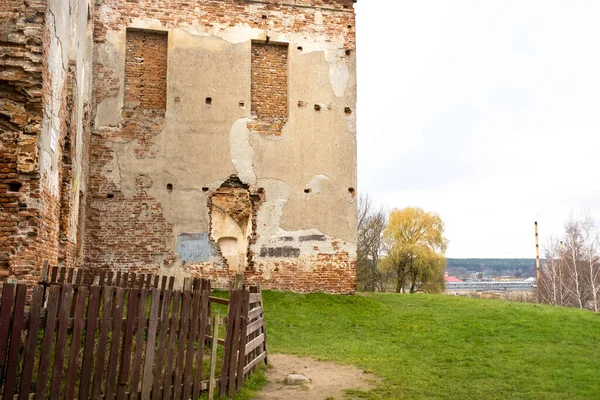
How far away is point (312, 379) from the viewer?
771cm

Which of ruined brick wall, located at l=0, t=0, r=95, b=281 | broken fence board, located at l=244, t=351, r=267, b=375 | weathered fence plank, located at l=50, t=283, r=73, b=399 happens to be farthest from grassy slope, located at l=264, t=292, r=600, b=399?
ruined brick wall, located at l=0, t=0, r=95, b=281

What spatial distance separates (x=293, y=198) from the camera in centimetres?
1612

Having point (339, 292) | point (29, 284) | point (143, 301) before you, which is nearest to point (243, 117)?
point (339, 292)

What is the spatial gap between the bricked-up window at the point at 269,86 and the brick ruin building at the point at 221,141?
0.03 m

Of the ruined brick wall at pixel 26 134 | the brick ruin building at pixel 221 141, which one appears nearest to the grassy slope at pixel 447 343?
the brick ruin building at pixel 221 141

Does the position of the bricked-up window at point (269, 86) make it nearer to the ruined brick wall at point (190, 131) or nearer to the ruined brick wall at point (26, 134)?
the ruined brick wall at point (190, 131)

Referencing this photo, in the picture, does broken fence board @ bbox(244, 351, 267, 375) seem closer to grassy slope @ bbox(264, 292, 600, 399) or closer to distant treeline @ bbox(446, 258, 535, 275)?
grassy slope @ bbox(264, 292, 600, 399)

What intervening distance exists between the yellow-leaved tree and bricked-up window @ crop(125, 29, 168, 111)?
29.0 metres

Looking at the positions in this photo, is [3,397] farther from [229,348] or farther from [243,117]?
[243,117]

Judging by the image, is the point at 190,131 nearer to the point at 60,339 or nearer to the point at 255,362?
the point at 255,362

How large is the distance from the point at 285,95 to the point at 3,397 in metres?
13.3

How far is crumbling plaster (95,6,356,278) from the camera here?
15.5m

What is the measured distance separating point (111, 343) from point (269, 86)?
1261 cm

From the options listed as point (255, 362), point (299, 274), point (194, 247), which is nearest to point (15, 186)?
point (255, 362)
